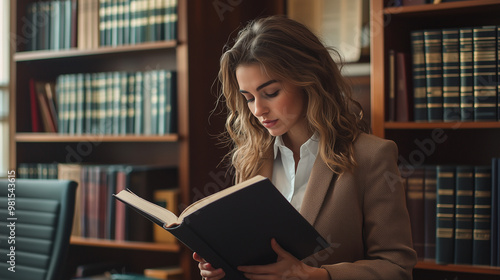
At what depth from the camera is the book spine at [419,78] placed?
5.79 ft

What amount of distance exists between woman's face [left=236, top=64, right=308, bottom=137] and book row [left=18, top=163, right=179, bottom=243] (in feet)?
2.88

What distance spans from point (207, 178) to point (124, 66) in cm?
79

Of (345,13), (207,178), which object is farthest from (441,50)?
(207,178)

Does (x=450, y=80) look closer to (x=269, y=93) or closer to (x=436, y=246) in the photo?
(x=436, y=246)

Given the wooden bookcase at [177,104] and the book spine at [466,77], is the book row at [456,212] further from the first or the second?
the wooden bookcase at [177,104]

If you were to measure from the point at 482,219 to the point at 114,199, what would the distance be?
4.69 ft

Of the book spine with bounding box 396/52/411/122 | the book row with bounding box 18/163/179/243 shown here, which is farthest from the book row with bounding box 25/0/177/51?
the book spine with bounding box 396/52/411/122

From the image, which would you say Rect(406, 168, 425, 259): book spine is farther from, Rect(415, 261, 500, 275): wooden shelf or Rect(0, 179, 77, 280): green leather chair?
Rect(0, 179, 77, 280): green leather chair

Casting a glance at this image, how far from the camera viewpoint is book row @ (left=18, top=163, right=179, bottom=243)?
215 cm

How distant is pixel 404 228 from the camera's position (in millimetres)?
1258

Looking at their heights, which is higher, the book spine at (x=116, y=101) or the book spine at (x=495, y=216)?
the book spine at (x=116, y=101)

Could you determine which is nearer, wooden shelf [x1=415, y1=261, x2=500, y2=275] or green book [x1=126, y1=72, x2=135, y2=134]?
wooden shelf [x1=415, y1=261, x2=500, y2=275]

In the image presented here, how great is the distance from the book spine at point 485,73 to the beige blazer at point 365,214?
56cm

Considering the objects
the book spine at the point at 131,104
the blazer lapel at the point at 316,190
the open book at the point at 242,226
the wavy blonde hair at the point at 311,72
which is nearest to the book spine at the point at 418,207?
the wavy blonde hair at the point at 311,72
